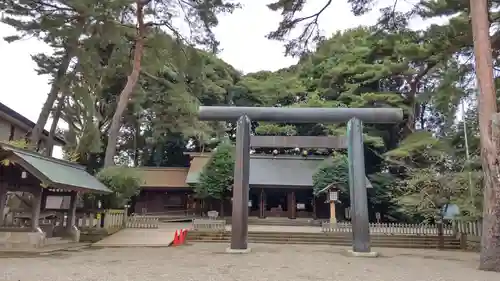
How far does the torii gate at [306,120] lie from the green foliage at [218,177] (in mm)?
12294

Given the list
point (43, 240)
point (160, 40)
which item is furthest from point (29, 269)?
point (160, 40)

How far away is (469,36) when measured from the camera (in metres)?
11.4

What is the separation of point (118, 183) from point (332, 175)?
12.7 m

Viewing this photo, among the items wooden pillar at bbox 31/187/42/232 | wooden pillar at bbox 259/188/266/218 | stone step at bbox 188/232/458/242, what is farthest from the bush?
wooden pillar at bbox 31/187/42/232

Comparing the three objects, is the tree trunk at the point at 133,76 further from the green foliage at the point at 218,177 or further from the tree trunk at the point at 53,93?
the green foliage at the point at 218,177

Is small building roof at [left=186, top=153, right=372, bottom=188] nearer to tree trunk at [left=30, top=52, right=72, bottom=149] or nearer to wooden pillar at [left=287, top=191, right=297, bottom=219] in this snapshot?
wooden pillar at [left=287, top=191, right=297, bottom=219]

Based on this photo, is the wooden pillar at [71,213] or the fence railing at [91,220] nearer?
the wooden pillar at [71,213]

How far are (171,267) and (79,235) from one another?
309 inches

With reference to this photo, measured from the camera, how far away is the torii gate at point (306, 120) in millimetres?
11594

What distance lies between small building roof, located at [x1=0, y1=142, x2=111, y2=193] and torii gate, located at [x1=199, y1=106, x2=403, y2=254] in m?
4.70

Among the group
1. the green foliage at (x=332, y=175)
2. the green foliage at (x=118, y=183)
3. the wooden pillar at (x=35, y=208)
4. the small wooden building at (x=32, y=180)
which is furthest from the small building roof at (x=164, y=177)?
the wooden pillar at (x=35, y=208)

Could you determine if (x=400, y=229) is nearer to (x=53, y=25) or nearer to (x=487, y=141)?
(x=487, y=141)

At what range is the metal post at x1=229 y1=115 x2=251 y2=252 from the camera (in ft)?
38.1

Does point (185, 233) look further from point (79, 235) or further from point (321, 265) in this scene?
point (321, 265)
